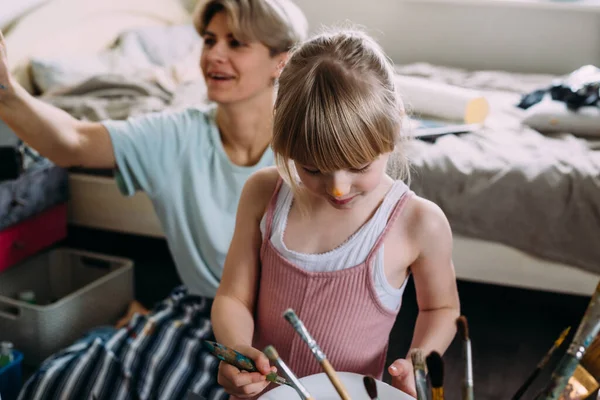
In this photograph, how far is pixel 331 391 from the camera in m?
0.59

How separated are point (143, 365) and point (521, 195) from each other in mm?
980

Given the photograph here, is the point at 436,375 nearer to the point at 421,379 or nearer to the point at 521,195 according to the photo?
the point at 421,379

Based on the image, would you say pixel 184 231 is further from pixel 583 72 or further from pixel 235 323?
pixel 583 72

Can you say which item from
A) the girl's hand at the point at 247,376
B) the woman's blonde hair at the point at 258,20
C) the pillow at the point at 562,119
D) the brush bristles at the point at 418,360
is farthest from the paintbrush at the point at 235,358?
the pillow at the point at 562,119

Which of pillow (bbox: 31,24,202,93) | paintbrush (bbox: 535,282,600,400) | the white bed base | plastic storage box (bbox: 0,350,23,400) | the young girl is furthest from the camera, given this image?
pillow (bbox: 31,24,202,93)

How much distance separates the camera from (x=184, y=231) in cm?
120

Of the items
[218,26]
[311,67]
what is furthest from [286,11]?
[311,67]

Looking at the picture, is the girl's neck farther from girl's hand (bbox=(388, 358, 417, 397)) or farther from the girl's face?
girl's hand (bbox=(388, 358, 417, 397))

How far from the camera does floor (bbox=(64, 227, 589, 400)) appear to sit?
1648mm

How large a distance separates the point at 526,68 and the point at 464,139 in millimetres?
1312

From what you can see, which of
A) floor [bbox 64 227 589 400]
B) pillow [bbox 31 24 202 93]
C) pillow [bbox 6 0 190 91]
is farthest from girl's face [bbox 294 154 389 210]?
pillow [bbox 6 0 190 91]

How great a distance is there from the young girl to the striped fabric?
1.46 ft

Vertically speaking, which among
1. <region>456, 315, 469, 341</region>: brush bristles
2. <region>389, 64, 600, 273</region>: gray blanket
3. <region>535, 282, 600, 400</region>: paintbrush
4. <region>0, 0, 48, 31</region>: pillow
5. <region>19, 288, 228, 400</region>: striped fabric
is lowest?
<region>19, 288, 228, 400</region>: striped fabric

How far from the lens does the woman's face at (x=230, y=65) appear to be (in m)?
1.16
